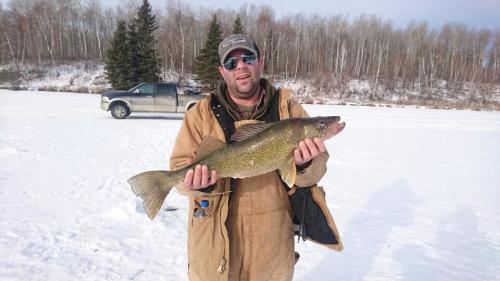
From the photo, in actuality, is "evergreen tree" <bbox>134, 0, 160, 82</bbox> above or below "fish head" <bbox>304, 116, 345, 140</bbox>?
above

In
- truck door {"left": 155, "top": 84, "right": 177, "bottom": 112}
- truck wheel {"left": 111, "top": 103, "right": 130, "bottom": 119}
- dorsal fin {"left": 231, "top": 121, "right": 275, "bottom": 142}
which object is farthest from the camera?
truck door {"left": 155, "top": 84, "right": 177, "bottom": 112}

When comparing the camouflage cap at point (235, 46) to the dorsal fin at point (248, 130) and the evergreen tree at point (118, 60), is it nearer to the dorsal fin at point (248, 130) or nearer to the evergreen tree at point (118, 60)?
the dorsal fin at point (248, 130)

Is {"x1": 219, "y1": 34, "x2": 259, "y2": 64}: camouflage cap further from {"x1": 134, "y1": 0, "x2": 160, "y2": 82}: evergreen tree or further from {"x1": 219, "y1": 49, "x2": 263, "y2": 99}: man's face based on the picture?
{"x1": 134, "y1": 0, "x2": 160, "y2": 82}: evergreen tree

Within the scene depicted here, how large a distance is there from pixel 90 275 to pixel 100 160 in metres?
4.41

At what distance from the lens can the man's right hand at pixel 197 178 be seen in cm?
194

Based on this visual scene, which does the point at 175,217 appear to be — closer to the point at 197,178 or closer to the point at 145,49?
the point at 197,178

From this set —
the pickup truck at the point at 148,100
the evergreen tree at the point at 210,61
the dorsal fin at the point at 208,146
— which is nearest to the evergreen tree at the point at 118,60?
the evergreen tree at the point at 210,61

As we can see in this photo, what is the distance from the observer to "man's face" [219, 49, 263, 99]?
2.04 meters

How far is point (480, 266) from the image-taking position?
3525 millimetres

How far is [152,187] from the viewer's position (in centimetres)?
212

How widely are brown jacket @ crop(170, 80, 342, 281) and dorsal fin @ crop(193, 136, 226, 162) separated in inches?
2.2

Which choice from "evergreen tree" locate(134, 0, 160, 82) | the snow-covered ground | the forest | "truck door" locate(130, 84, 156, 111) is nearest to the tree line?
the forest

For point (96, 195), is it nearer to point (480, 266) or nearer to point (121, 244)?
point (121, 244)

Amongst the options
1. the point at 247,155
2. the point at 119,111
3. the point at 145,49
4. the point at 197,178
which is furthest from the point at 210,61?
the point at 197,178
